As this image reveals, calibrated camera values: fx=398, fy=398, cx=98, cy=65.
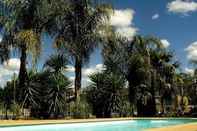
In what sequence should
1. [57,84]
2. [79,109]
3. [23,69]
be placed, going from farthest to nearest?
[79,109]
[57,84]
[23,69]

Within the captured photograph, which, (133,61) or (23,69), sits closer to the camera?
(23,69)

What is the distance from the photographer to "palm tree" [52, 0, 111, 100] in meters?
28.8

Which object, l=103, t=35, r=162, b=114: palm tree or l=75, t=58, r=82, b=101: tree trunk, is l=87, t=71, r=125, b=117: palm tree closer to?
l=103, t=35, r=162, b=114: palm tree

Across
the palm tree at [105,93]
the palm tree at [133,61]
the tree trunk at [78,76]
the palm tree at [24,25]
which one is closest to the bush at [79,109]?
the tree trunk at [78,76]

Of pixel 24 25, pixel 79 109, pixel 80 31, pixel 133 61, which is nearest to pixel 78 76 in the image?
pixel 79 109

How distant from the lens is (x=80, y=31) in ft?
96.6

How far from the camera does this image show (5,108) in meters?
26.7

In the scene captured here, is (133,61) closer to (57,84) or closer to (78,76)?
(78,76)

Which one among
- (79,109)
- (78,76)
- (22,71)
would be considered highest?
(22,71)

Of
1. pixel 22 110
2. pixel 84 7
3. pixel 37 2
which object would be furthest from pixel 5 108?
pixel 84 7

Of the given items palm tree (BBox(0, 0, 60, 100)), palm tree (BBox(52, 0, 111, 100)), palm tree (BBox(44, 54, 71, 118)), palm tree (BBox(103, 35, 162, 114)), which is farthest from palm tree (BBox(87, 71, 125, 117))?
palm tree (BBox(0, 0, 60, 100))

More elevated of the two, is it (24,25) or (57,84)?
(24,25)

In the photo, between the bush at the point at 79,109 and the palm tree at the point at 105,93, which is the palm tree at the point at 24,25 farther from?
the palm tree at the point at 105,93

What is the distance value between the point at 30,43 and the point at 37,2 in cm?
315
